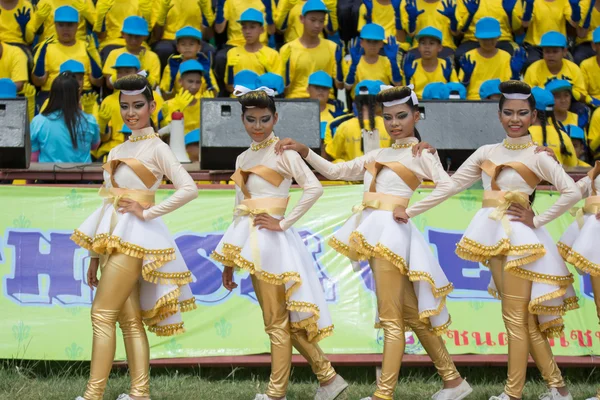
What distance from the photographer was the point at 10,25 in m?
11.0

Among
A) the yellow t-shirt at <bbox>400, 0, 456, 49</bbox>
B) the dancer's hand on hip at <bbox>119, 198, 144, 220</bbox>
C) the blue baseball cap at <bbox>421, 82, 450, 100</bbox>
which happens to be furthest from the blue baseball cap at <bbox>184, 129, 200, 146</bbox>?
the dancer's hand on hip at <bbox>119, 198, 144, 220</bbox>

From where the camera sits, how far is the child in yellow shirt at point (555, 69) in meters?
10.8

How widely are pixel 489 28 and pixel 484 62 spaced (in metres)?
0.36

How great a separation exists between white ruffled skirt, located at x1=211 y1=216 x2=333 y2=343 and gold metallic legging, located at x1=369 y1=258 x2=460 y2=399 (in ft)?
1.08

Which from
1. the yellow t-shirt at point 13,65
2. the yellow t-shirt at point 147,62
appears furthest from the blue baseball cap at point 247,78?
the yellow t-shirt at point 13,65

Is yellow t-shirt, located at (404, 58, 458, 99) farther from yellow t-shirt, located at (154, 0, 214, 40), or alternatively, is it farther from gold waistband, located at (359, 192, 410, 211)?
gold waistband, located at (359, 192, 410, 211)

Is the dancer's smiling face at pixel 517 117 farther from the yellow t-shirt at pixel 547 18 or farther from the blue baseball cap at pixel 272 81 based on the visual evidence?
the yellow t-shirt at pixel 547 18

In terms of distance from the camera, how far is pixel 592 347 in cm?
679

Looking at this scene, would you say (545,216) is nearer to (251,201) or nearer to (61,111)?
(251,201)

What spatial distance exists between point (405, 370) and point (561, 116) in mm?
4386

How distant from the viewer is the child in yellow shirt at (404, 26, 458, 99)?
1052 centimetres

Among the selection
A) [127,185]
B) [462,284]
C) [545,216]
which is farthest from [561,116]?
[127,185]

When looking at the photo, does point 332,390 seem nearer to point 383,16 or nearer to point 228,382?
point 228,382

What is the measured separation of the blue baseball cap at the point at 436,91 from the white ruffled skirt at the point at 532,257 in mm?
3871
